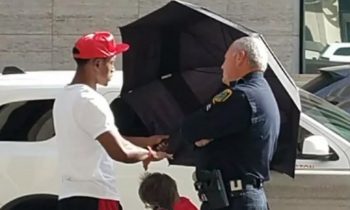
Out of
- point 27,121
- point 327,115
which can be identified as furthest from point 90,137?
point 327,115

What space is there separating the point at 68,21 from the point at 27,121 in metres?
8.72

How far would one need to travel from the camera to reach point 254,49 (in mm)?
5094

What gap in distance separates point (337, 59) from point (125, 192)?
973cm

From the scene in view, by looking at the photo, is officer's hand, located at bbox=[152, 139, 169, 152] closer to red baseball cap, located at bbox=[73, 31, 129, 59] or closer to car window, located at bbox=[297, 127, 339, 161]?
red baseball cap, located at bbox=[73, 31, 129, 59]

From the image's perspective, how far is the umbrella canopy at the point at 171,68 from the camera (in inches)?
224

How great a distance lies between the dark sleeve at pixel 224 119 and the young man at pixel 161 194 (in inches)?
27.8

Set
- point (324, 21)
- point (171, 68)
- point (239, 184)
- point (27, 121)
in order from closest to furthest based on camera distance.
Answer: point (239, 184) → point (171, 68) → point (27, 121) → point (324, 21)

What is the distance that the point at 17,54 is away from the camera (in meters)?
15.4

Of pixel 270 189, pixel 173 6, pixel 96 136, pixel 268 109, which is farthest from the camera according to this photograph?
pixel 270 189

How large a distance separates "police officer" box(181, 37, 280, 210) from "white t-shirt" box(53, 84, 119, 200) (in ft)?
1.66

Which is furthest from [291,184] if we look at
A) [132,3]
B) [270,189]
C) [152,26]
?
[132,3]

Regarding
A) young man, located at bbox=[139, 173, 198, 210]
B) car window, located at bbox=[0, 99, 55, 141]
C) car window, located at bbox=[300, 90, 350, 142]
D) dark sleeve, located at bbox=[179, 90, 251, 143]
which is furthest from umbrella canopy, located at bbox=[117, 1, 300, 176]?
car window, located at bbox=[300, 90, 350, 142]

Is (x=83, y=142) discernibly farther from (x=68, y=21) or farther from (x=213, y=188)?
(x=68, y=21)

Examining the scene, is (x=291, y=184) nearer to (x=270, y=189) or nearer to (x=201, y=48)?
(x=270, y=189)
